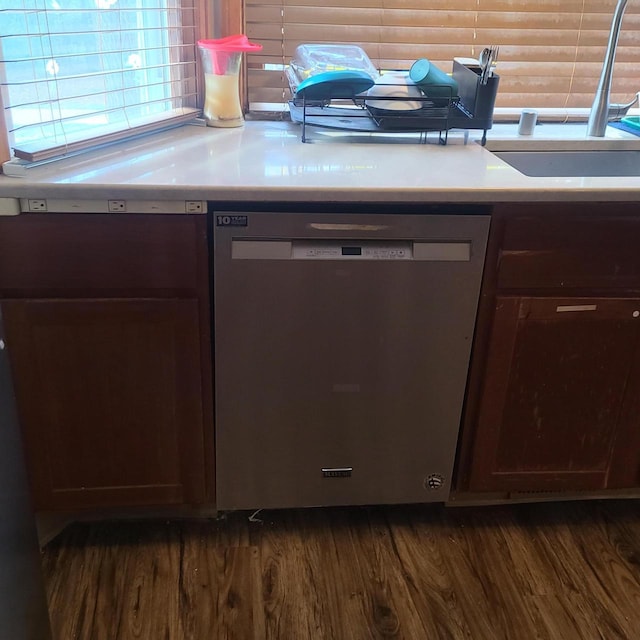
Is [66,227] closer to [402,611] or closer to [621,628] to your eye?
[402,611]

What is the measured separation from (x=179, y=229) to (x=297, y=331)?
0.36 metres

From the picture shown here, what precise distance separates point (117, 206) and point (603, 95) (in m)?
1.48

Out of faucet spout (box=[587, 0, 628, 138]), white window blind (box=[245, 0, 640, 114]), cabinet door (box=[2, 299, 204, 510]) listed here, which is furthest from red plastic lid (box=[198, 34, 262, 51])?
faucet spout (box=[587, 0, 628, 138])

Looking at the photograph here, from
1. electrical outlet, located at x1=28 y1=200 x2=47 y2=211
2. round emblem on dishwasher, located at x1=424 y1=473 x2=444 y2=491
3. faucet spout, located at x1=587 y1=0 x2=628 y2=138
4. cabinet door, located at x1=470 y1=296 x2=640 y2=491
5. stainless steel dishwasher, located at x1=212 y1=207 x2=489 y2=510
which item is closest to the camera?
electrical outlet, located at x1=28 y1=200 x2=47 y2=211

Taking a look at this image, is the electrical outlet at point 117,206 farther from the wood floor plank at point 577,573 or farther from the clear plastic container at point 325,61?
the wood floor plank at point 577,573

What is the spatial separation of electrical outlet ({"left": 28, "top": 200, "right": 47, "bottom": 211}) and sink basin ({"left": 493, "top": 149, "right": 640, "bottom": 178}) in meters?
1.27

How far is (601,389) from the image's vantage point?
1762 millimetres

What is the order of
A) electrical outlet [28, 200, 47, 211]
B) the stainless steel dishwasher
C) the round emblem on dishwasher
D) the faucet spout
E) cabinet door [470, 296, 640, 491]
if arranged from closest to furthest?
electrical outlet [28, 200, 47, 211]
the stainless steel dishwasher
cabinet door [470, 296, 640, 491]
the round emblem on dishwasher
the faucet spout

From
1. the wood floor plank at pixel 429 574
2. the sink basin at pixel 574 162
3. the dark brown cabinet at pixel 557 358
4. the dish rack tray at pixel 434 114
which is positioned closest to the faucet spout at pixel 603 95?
the sink basin at pixel 574 162

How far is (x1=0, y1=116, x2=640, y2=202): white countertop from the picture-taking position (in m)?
1.45

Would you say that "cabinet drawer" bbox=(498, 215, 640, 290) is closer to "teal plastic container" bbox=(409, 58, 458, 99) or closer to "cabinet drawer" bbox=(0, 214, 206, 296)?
"teal plastic container" bbox=(409, 58, 458, 99)

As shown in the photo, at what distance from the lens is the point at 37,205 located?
56.6 inches

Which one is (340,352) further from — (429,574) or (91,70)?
(91,70)

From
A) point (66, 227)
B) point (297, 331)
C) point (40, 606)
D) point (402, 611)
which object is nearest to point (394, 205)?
point (297, 331)
